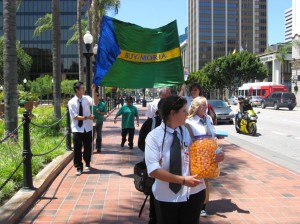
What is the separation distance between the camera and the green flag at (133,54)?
282 inches

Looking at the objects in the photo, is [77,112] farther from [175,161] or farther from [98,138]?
[175,161]

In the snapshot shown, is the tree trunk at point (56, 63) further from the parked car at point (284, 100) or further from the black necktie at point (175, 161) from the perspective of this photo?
the parked car at point (284, 100)

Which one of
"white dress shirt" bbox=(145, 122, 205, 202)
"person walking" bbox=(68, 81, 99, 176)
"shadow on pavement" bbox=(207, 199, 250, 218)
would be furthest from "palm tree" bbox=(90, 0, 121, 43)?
"white dress shirt" bbox=(145, 122, 205, 202)

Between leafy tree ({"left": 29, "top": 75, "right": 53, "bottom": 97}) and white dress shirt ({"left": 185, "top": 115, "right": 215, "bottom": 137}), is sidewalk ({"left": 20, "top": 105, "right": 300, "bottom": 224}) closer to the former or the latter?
white dress shirt ({"left": 185, "top": 115, "right": 215, "bottom": 137})

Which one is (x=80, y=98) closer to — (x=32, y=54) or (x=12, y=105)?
(x=12, y=105)

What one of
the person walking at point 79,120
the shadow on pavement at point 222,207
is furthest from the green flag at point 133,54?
the shadow on pavement at point 222,207

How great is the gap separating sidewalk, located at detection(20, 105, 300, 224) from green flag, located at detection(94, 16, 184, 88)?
194 cm

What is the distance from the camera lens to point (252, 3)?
543 feet

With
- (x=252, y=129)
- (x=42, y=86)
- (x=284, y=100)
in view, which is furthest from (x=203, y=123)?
(x=42, y=86)

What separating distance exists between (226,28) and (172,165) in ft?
552

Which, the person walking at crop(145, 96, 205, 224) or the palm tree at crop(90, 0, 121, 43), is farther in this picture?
the palm tree at crop(90, 0, 121, 43)

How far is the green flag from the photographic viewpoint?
7.15 meters

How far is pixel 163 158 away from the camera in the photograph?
3.08 meters

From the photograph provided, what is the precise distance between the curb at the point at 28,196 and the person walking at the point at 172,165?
7.96ft
